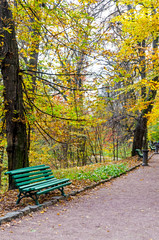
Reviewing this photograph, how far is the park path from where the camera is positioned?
3.40 m

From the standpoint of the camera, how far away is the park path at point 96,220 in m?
3.40

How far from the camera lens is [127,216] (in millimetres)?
4340

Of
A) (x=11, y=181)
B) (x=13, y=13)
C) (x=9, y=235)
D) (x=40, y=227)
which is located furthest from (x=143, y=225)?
(x=13, y=13)

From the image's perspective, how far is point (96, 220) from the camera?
4.11m

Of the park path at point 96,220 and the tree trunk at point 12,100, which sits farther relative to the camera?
the tree trunk at point 12,100

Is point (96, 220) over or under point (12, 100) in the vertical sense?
under

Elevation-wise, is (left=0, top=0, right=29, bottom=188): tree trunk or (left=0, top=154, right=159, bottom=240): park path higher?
(left=0, top=0, right=29, bottom=188): tree trunk

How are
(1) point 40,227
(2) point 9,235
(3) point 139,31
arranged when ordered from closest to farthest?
(2) point 9,235 → (1) point 40,227 → (3) point 139,31

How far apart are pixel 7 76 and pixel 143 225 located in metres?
4.99

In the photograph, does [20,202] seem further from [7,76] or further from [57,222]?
[7,76]

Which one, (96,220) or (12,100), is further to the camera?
(12,100)

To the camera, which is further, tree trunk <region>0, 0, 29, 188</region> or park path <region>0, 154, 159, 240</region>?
tree trunk <region>0, 0, 29, 188</region>

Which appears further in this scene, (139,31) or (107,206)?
(139,31)

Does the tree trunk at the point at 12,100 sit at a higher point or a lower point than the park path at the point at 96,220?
higher
